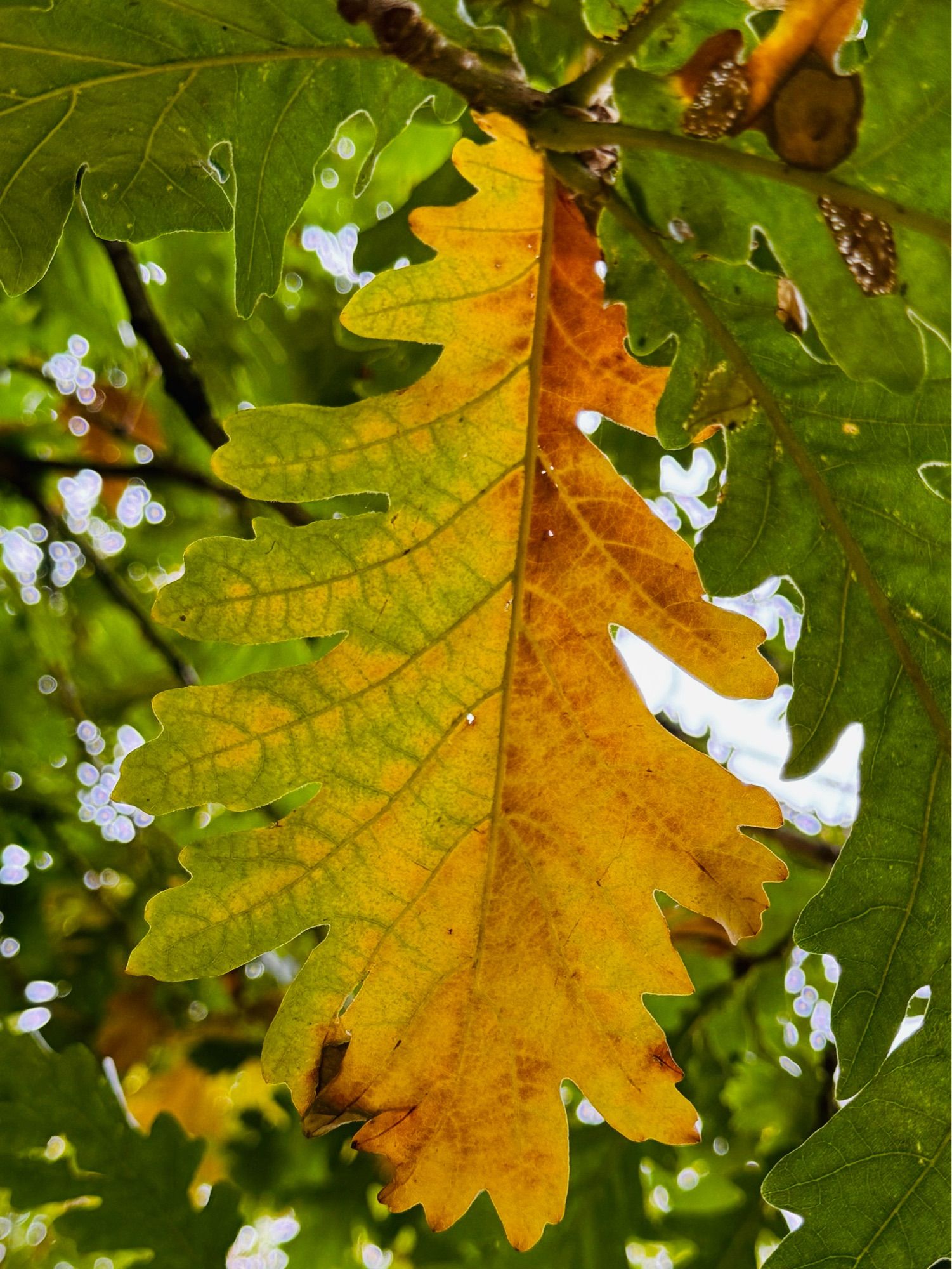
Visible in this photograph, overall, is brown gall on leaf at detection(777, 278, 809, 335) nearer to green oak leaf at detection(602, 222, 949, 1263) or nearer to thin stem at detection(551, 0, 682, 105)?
green oak leaf at detection(602, 222, 949, 1263)

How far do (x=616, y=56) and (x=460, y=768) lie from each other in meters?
0.61

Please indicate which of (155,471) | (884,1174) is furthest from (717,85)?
(155,471)

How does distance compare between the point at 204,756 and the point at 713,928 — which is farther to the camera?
the point at 713,928

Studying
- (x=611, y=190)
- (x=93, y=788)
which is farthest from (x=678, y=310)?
(x=93, y=788)

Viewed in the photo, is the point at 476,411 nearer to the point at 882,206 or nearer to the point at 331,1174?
the point at 882,206

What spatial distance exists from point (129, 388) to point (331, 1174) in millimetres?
1601

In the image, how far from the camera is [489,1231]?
1.84 m

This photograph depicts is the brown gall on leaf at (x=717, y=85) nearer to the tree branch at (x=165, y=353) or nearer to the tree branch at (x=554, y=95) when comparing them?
the tree branch at (x=554, y=95)

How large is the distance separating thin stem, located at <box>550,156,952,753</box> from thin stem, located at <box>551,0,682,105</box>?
5 cm

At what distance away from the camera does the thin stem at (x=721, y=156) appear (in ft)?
2.76

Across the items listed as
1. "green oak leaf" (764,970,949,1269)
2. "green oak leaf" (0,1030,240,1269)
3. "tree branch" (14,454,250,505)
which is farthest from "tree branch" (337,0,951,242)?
"green oak leaf" (0,1030,240,1269)

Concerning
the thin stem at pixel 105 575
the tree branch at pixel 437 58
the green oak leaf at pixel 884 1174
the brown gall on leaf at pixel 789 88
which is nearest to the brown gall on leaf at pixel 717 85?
the brown gall on leaf at pixel 789 88

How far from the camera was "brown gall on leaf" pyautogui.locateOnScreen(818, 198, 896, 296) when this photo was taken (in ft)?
2.80

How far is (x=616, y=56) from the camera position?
90cm
